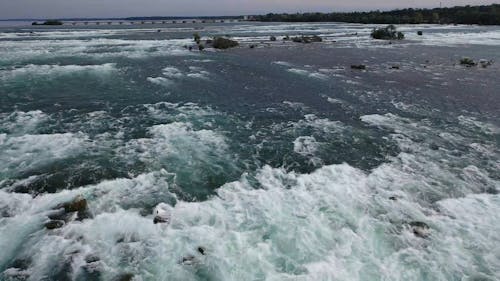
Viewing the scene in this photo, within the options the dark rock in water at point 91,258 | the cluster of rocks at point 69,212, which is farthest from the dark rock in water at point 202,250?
the cluster of rocks at point 69,212

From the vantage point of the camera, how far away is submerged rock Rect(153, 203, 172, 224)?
12508 millimetres

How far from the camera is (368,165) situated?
17234mm

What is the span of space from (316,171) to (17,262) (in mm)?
11674

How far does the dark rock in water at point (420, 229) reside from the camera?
12.2 m

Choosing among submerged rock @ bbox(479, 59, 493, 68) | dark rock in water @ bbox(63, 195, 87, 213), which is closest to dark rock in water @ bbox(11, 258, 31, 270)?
dark rock in water @ bbox(63, 195, 87, 213)

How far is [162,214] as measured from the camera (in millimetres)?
12797

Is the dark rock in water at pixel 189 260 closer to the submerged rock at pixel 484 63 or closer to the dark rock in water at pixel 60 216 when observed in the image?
the dark rock in water at pixel 60 216

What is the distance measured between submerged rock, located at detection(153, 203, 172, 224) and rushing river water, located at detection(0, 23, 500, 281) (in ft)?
0.37

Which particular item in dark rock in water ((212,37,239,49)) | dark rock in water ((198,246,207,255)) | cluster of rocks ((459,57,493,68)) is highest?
dark rock in water ((212,37,239,49))

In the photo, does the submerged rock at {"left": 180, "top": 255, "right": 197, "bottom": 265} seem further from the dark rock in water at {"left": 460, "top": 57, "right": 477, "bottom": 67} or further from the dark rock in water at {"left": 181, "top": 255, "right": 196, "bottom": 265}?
the dark rock in water at {"left": 460, "top": 57, "right": 477, "bottom": 67}

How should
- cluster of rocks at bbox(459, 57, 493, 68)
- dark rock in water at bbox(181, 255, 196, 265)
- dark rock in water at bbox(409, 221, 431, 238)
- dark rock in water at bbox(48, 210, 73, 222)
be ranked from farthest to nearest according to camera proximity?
cluster of rocks at bbox(459, 57, 493, 68) → dark rock in water at bbox(48, 210, 73, 222) → dark rock in water at bbox(409, 221, 431, 238) → dark rock in water at bbox(181, 255, 196, 265)

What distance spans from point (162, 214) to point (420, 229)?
28.9ft

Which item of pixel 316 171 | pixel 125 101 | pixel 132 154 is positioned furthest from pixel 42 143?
pixel 316 171

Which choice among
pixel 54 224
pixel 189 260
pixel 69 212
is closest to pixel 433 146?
pixel 189 260
